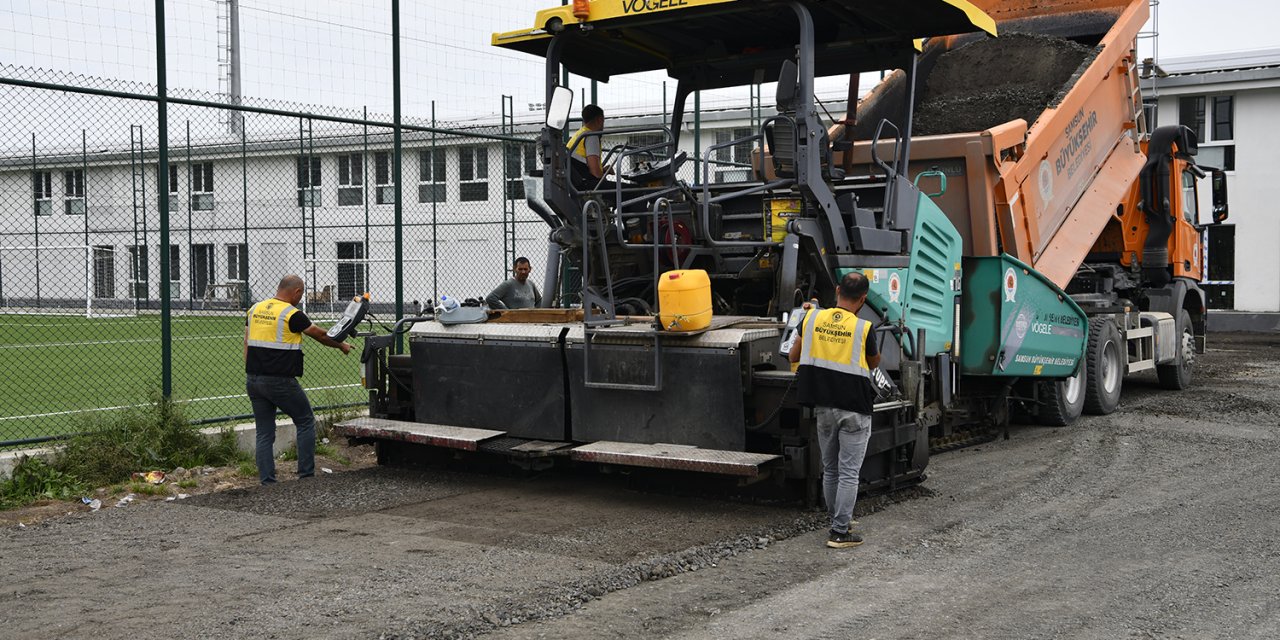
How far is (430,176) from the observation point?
754 inches

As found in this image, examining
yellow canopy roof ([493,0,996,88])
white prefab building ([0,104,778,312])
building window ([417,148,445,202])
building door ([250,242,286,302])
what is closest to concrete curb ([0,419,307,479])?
yellow canopy roof ([493,0,996,88])

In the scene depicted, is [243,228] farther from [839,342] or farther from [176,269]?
[839,342]

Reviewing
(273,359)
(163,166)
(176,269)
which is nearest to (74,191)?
(176,269)

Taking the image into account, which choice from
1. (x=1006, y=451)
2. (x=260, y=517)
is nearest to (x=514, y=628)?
(x=260, y=517)

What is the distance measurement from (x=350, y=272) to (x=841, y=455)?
21628 millimetres

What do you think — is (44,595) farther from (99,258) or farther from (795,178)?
(99,258)

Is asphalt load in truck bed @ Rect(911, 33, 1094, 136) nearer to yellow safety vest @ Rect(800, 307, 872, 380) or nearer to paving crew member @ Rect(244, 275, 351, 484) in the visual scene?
yellow safety vest @ Rect(800, 307, 872, 380)

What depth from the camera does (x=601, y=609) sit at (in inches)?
208

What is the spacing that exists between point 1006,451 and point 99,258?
1021 inches

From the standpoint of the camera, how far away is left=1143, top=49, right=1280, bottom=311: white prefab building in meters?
26.5

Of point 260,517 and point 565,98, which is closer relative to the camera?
point 260,517

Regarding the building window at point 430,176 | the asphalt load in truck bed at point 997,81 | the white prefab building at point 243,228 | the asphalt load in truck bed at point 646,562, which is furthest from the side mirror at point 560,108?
the white prefab building at point 243,228

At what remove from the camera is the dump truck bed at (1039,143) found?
9820 mm

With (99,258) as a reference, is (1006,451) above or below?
below
